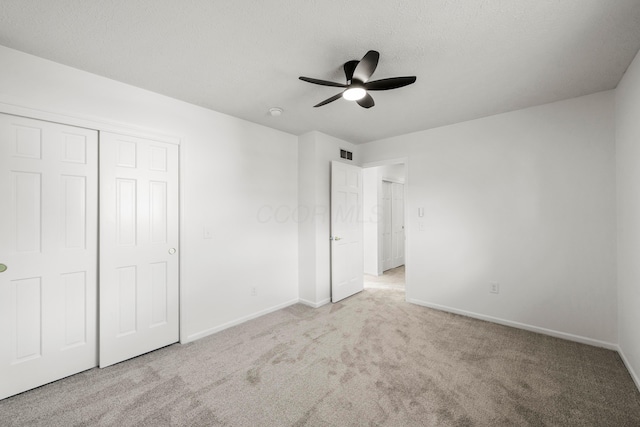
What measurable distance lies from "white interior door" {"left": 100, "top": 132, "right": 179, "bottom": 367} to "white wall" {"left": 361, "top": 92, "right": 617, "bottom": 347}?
3163mm

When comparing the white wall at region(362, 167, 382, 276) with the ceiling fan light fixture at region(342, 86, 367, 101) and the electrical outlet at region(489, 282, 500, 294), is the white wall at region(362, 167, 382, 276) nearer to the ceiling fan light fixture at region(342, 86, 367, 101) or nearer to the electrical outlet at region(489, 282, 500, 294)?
the electrical outlet at region(489, 282, 500, 294)

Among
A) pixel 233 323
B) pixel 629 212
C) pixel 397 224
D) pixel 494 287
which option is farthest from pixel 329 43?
pixel 397 224

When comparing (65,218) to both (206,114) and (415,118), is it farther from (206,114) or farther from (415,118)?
(415,118)

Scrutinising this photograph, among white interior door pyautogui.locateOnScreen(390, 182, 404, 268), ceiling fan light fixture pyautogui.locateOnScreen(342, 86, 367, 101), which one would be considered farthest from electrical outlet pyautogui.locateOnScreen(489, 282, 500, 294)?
white interior door pyautogui.locateOnScreen(390, 182, 404, 268)

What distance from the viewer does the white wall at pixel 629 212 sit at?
80.4 inches

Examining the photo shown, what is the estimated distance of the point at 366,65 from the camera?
1.83 meters

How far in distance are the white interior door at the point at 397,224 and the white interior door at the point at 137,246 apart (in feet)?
15.9

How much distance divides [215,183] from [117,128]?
101 cm

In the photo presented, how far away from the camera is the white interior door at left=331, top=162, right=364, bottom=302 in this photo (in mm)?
3992

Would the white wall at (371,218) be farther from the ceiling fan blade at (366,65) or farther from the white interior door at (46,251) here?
the white interior door at (46,251)

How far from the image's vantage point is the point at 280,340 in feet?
9.12

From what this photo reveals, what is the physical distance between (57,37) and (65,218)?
52.4 inches

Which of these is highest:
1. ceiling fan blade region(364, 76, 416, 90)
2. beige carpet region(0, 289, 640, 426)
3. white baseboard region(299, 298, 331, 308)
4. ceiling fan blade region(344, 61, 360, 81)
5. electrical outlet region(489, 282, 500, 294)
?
ceiling fan blade region(344, 61, 360, 81)

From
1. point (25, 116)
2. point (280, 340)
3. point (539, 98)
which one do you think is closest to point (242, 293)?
point (280, 340)
